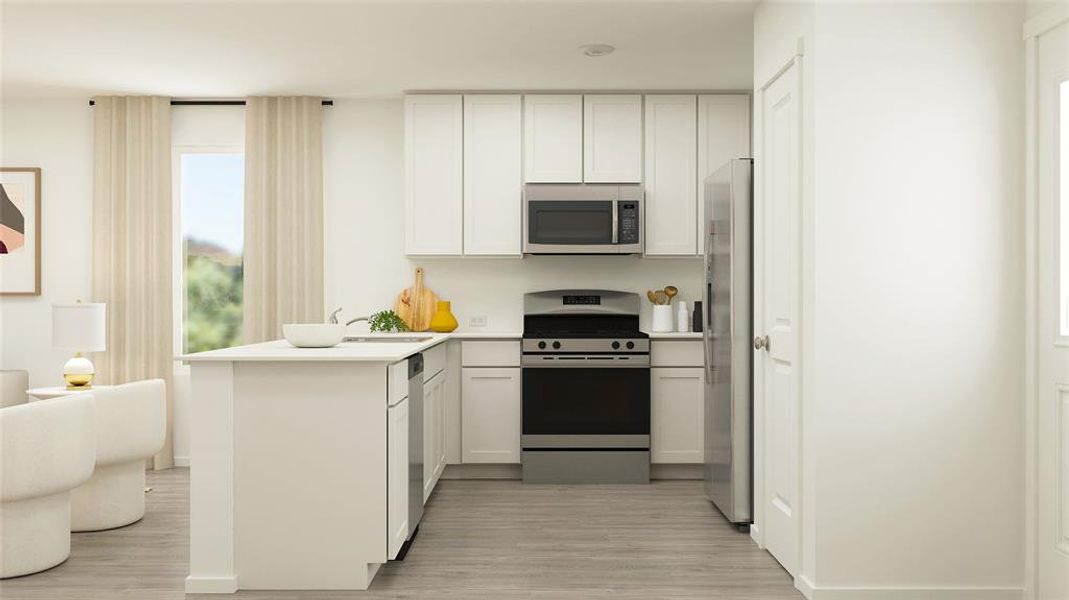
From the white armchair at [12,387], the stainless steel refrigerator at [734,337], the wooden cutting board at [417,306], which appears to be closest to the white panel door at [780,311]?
the stainless steel refrigerator at [734,337]

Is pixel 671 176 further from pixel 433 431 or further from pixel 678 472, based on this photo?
pixel 433 431

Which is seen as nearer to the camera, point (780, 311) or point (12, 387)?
point (780, 311)

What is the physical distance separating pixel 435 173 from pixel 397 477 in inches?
108

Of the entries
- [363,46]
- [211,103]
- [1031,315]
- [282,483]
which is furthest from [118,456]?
[1031,315]

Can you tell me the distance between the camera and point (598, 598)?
316 cm

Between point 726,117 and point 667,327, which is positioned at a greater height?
point 726,117

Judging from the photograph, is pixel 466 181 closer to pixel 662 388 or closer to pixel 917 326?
pixel 662 388

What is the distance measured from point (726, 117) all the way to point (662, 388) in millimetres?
1891

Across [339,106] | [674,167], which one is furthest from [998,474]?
[339,106]

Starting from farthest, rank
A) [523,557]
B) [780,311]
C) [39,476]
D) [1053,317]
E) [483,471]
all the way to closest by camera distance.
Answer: [483,471] < [523,557] < [780,311] < [39,476] < [1053,317]

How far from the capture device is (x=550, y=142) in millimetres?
5625

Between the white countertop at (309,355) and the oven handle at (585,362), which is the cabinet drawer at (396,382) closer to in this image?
the white countertop at (309,355)

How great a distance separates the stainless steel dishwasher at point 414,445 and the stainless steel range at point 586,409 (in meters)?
1.38

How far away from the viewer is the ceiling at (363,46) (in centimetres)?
412
